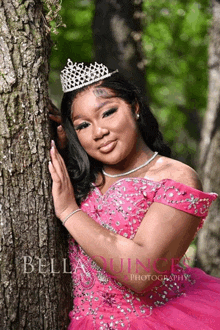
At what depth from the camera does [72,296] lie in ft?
8.62

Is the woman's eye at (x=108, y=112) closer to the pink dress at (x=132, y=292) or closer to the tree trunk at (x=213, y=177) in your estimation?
the pink dress at (x=132, y=292)

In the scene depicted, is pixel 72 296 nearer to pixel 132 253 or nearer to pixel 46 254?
pixel 46 254

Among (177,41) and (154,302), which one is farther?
(177,41)

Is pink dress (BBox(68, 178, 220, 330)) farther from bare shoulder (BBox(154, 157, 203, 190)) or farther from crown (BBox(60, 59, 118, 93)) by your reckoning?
crown (BBox(60, 59, 118, 93))

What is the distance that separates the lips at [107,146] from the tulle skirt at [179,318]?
1034 mm

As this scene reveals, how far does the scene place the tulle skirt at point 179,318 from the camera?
2.42m

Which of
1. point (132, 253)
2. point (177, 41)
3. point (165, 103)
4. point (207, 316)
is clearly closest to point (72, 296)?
point (132, 253)

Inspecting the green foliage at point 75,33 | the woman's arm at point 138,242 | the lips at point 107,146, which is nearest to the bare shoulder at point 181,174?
the woman's arm at point 138,242

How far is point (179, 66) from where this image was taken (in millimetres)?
13852

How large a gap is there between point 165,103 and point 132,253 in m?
13.1

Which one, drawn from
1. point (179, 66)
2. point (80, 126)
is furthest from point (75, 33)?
point (80, 126)

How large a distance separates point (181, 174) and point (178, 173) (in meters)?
0.02

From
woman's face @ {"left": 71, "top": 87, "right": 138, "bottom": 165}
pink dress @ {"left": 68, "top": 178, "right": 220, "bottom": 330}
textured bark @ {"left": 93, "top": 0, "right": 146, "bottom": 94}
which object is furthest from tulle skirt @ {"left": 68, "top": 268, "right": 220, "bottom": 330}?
textured bark @ {"left": 93, "top": 0, "right": 146, "bottom": 94}

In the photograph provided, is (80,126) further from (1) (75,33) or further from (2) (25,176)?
(1) (75,33)
